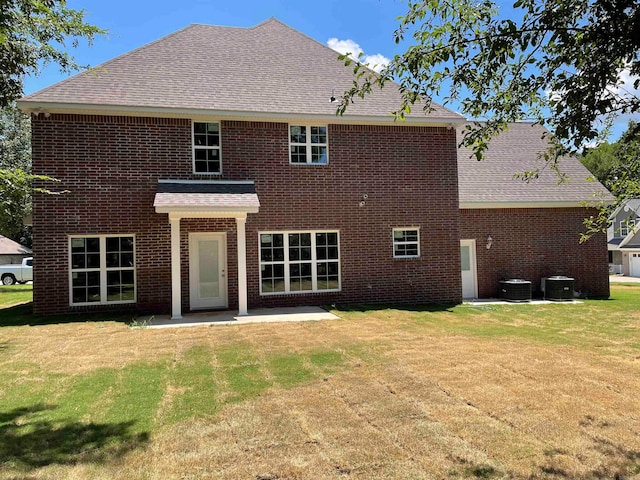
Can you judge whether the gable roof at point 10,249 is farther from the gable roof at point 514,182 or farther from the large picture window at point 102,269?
the gable roof at point 514,182

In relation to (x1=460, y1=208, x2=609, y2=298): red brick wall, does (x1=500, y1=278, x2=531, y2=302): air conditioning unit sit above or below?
below

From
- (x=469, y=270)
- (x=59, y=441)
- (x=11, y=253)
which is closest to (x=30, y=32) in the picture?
(x=59, y=441)

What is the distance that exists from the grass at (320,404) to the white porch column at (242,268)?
216 centimetres

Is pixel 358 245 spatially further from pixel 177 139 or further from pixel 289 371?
pixel 289 371

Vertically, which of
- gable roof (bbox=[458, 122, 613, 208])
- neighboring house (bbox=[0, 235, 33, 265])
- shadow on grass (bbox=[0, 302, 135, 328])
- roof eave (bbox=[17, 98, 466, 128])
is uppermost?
roof eave (bbox=[17, 98, 466, 128])

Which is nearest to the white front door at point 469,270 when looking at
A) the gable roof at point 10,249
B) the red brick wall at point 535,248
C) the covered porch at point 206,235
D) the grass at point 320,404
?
the red brick wall at point 535,248

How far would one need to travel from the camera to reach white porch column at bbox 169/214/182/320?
438 inches

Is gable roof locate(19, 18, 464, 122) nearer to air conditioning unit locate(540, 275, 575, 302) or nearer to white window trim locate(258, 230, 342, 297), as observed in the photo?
white window trim locate(258, 230, 342, 297)

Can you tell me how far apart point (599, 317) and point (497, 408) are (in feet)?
28.5

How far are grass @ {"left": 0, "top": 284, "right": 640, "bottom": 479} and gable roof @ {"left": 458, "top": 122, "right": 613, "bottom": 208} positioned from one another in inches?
282

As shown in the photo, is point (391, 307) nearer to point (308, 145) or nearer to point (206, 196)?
point (308, 145)

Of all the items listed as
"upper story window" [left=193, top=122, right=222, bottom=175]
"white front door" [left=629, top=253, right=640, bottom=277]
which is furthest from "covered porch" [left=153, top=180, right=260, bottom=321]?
"white front door" [left=629, top=253, right=640, bottom=277]

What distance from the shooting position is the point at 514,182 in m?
16.7

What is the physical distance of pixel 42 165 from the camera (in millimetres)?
11383
